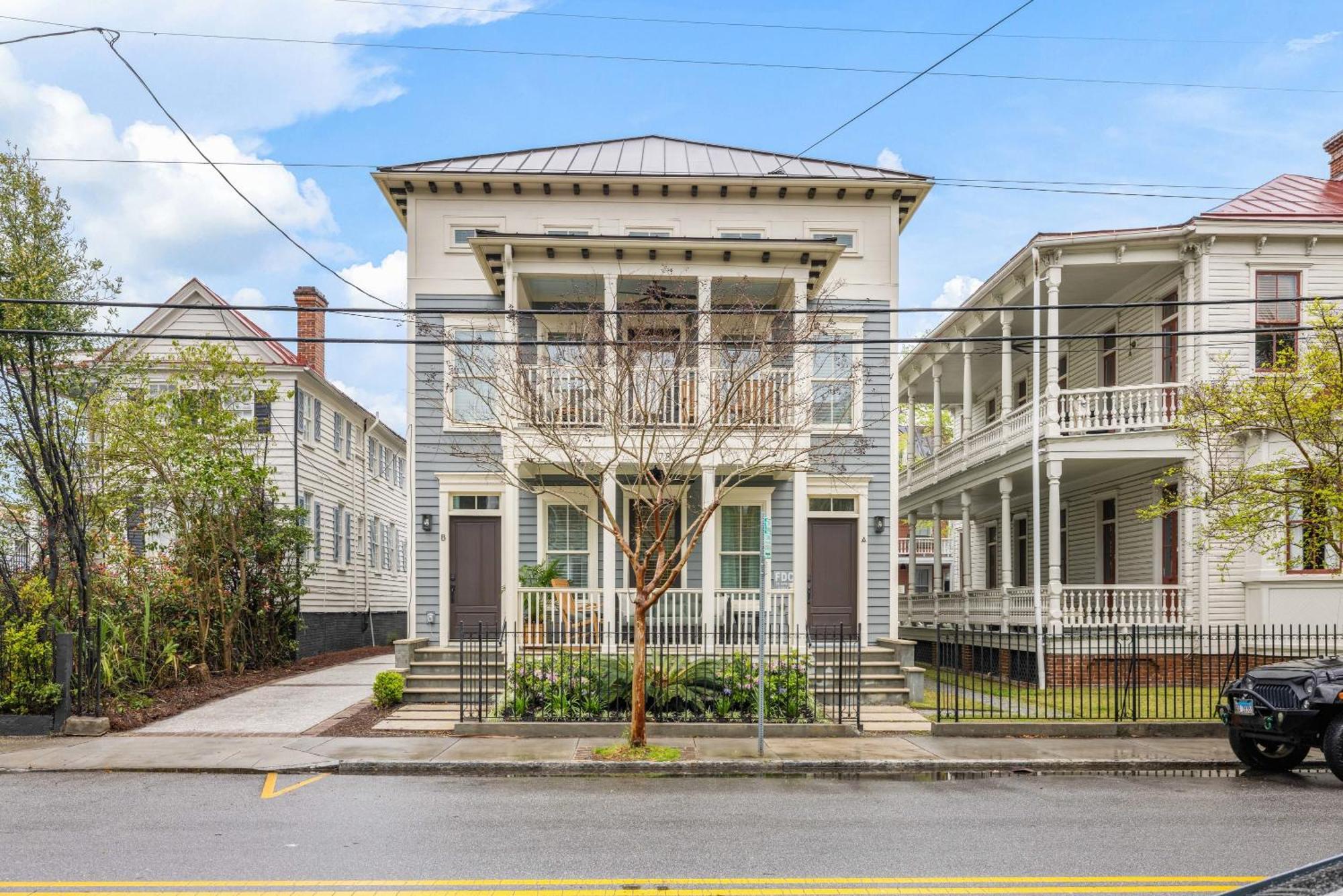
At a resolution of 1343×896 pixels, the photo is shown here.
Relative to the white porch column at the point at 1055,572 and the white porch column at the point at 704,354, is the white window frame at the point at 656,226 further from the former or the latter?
the white porch column at the point at 1055,572

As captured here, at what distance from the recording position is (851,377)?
17.9 m

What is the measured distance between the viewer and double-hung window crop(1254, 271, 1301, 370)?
19891 mm

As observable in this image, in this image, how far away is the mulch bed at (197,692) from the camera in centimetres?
Answer: 1443

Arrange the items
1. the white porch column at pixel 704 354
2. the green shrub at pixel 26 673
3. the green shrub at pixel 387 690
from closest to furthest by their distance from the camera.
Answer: the green shrub at pixel 26 673, the white porch column at pixel 704 354, the green shrub at pixel 387 690

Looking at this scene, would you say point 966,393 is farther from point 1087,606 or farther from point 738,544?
point 738,544

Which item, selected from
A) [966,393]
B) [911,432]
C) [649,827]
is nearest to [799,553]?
[649,827]

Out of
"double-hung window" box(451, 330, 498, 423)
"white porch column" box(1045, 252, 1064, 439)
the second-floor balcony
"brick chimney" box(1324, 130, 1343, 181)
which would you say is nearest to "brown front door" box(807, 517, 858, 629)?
the second-floor balcony

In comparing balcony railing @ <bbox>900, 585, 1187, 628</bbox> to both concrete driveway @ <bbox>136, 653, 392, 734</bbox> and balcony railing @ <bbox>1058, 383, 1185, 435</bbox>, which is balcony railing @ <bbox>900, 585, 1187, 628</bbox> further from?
concrete driveway @ <bbox>136, 653, 392, 734</bbox>

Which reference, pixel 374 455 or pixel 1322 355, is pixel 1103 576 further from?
pixel 374 455

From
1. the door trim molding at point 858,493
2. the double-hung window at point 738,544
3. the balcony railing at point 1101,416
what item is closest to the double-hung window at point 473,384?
the double-hung window at point 738,544

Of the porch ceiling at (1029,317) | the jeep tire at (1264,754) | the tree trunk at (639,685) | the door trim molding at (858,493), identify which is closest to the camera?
the jeep tire at (1264,754)

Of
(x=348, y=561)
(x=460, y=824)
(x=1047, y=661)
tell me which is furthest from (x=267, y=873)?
(x=348, y=561)

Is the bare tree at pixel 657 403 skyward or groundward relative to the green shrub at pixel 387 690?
skyward

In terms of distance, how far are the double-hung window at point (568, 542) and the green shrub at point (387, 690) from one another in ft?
13.6
